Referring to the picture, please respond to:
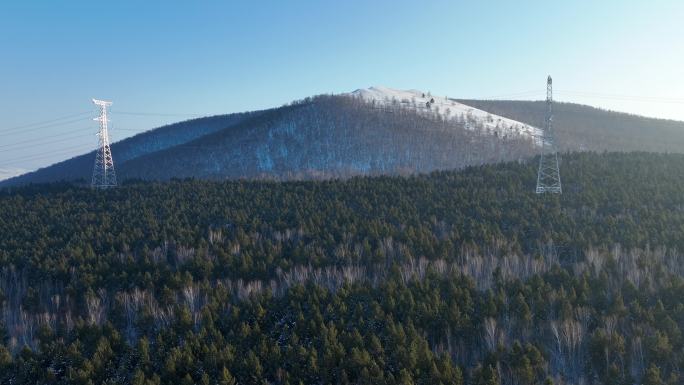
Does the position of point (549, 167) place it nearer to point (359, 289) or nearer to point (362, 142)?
point (359, 289)

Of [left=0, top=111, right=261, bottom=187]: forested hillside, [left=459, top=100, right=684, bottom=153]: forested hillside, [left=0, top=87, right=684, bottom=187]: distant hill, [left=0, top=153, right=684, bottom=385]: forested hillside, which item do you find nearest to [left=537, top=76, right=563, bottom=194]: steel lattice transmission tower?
[left=0, top=153, right=684, bottom=385]: forested hillside

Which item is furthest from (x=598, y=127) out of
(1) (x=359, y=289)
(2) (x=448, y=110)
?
(1) (x=359, y=289)

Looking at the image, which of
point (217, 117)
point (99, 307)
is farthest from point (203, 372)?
point (217, 117)

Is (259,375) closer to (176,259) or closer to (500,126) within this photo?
(176,259)

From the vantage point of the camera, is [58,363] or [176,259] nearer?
[58,363]

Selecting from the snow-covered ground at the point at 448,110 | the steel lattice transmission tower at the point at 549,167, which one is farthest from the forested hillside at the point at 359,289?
the snow-covered ground at the point at 448,110

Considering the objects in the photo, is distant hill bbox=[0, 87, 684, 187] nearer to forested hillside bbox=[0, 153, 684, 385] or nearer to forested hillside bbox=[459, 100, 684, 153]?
forested hillside bbox=[459, 100, 684, 153]
